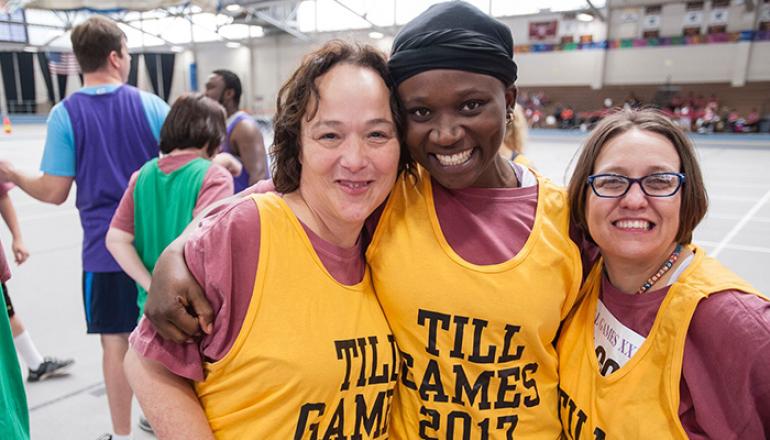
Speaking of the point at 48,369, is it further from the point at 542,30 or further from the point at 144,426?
the point at 542,30

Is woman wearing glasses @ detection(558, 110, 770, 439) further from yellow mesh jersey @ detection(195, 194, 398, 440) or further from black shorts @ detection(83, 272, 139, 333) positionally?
black shorts @ detection(83, 272, 139, 333)

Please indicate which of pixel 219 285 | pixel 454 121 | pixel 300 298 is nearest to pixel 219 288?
pixel 219 285

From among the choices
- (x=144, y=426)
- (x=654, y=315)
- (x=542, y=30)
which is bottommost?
(x=144, y=426)

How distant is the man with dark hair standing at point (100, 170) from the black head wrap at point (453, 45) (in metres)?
2.03

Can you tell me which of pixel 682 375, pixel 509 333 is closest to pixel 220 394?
pixel 509 333

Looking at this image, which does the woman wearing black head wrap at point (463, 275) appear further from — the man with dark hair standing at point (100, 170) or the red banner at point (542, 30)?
the red banner at point (542, 30)

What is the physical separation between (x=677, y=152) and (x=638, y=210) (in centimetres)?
20

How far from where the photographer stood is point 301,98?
1276mm

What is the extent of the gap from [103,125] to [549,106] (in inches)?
944

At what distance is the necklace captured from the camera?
1.31 m

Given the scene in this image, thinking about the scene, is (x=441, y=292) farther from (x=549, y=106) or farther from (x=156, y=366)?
(x=549, y=106)

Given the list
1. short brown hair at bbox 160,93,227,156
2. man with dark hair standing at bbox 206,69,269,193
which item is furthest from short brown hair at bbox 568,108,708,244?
man with dark hair standing at bbox 206,69,269,193

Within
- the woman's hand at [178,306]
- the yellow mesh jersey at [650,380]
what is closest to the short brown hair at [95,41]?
the woman's hand at [178,306]

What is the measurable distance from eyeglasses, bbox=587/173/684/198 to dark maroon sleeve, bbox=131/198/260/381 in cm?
92
